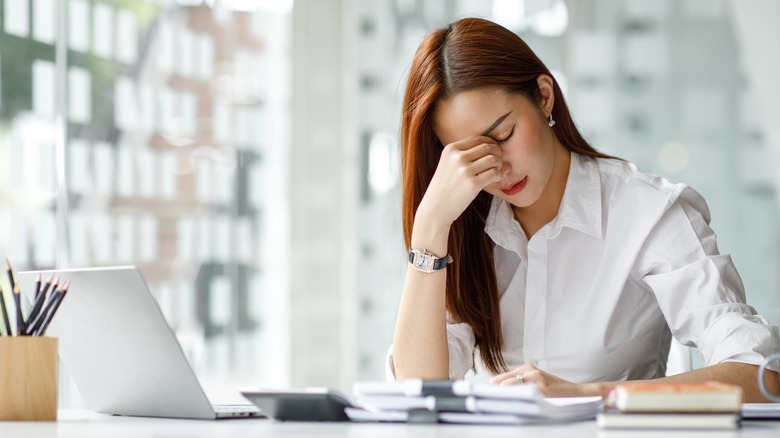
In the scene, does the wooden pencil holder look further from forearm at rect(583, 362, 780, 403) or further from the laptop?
forearm at rect(583, 362, 780, 403)

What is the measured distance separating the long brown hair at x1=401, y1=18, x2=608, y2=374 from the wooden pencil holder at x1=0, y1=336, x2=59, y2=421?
2.44 feet

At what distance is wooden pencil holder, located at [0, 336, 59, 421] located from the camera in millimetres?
1279

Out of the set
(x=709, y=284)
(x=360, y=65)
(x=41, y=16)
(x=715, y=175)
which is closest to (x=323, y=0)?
(x=360, y=65)

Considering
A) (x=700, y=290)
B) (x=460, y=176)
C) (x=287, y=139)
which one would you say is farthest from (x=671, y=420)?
(x=287, y=139)

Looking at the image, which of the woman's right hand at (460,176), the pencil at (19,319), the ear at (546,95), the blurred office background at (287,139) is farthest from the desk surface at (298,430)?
the blurred office background at (287,139)

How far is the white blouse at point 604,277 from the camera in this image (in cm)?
158

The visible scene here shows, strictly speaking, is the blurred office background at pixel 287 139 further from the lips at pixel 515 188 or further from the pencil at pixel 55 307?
the lips at pixel 515 188

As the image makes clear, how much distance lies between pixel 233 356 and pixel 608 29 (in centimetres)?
220

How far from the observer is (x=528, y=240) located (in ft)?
5.89

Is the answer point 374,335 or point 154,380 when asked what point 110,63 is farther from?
point 154,380

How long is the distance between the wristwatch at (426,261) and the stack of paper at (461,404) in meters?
0.55

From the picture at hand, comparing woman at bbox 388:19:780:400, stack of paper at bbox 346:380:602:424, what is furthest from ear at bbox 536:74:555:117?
stack of paper at bbox 346:380:602:424

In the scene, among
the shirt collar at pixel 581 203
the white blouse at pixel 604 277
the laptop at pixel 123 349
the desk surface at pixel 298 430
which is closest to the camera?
the desk surface at pixel 298 430

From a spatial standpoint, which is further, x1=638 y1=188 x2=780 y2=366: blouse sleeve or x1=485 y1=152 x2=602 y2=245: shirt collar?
x1=485 y1=152 x2=602 y2=245: shirt collar
